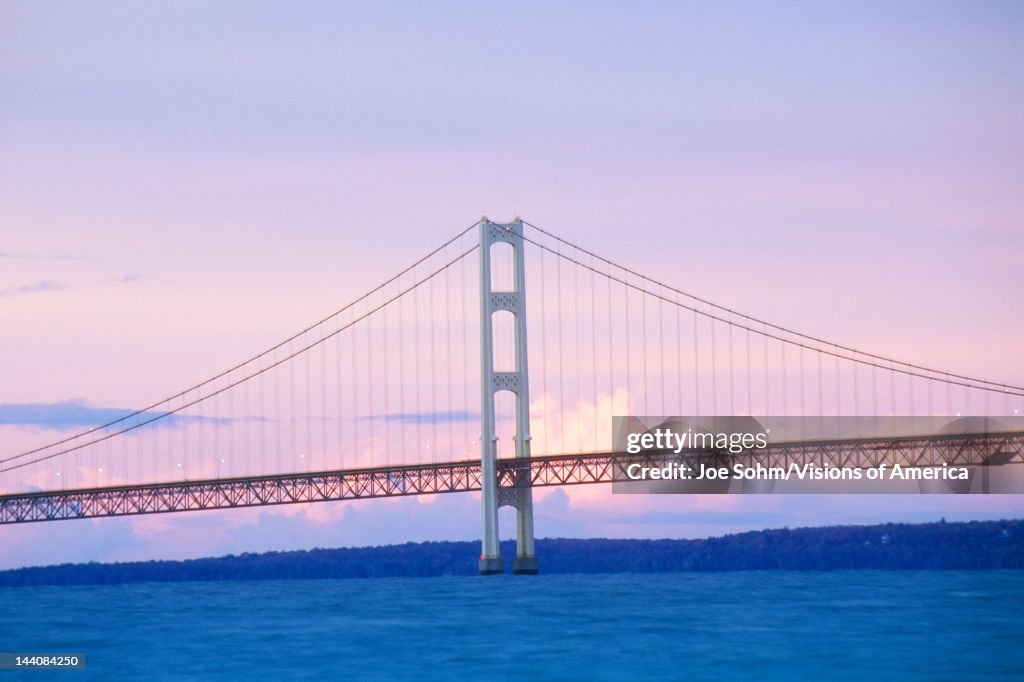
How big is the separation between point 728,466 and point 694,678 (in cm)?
3064

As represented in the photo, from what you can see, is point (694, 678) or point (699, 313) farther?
point (699, 313)

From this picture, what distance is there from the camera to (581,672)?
30.7m

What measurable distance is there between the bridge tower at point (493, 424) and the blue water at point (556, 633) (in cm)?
632

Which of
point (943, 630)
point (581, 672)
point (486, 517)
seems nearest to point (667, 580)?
point (486, 517)

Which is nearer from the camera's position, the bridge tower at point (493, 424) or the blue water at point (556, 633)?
the blue water at point (556, 633)

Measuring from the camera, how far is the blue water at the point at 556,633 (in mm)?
31172

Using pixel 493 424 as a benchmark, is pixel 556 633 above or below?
below

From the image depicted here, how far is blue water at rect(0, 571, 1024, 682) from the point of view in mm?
31172

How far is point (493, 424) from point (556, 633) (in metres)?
26.1

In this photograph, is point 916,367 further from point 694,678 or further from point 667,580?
point 694,678

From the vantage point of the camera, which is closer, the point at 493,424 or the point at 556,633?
the point at 556,633

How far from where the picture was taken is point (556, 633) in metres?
37.6

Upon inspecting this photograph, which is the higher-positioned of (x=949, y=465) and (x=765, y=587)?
(x=949, y=465)

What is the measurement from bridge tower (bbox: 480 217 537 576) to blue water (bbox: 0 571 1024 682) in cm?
632
